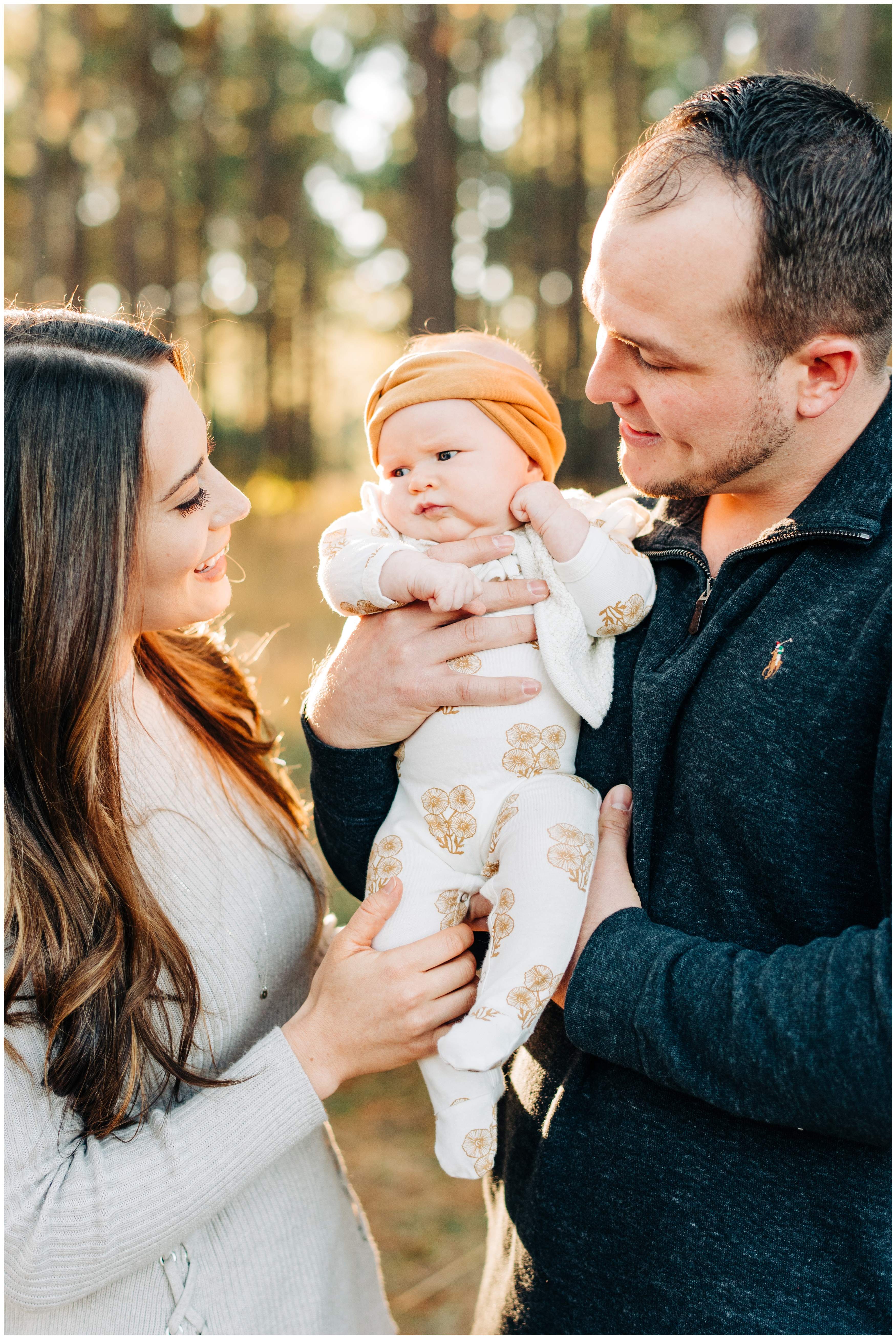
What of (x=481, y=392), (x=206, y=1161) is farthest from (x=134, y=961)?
(x=481, y=392)

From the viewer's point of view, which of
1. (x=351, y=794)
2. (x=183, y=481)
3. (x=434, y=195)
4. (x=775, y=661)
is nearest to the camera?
(x=775, y=661)

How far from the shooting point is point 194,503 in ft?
5.75

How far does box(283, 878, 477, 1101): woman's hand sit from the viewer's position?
5.25 ft

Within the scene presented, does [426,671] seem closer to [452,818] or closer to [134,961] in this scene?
[452,818]

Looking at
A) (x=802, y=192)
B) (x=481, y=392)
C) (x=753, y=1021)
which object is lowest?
(x=753, y=1021)

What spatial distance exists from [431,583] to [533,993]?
755 millimetres

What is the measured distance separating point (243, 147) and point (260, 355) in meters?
7.02

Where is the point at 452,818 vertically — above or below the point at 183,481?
below

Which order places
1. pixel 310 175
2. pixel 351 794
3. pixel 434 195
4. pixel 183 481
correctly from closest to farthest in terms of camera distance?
pixel 183 481
pixel 351 794
pixel 434 195
pixel 310 175

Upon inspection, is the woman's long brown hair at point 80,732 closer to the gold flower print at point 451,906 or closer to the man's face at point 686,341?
the gold flower print at point 451,906

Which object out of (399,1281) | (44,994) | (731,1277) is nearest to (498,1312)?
(731,1277)

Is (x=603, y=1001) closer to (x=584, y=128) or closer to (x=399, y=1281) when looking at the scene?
(x=399, y=1281)

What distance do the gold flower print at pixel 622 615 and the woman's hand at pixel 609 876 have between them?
0.30 m

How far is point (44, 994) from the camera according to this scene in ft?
4.90
